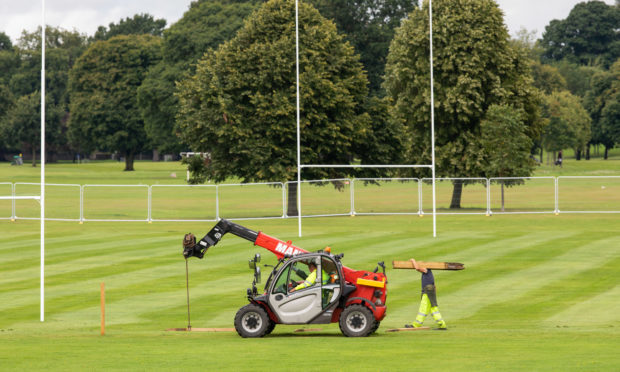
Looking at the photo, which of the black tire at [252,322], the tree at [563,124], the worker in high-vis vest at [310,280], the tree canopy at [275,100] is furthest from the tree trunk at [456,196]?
the tree at [563,124]

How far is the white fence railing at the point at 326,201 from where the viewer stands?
175ft

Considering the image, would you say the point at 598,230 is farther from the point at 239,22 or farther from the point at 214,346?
the point at 239,22

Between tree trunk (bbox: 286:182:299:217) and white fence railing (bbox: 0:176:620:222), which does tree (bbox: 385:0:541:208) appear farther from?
tree trunk (bbox: 286:182:299:217)

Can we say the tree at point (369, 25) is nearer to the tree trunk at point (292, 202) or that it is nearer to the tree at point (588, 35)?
the tree trunk at point (292, 202)

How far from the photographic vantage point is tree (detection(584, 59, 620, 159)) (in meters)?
118

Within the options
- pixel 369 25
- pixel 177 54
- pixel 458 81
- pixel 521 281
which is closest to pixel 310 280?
pixel 521 281

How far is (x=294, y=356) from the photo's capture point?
15.9 metres

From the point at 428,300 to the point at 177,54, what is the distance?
3205 inches

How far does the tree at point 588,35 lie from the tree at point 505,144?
10894 cm

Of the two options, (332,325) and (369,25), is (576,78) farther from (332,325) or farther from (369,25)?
(332,325)

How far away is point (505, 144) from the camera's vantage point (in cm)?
5372

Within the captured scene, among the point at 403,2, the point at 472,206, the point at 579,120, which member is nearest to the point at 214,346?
the point at 472,206

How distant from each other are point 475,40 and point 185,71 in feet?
148

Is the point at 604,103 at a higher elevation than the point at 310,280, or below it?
higher
